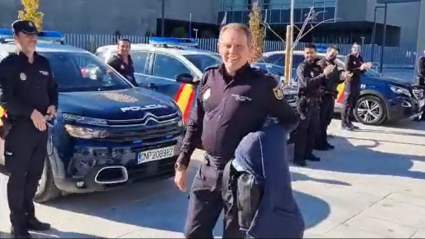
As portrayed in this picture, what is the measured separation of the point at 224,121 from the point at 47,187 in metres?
2.51

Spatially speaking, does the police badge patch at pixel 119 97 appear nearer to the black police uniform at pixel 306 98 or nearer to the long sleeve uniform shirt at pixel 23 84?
the long sleeve uniform shirt at pixel 23 84

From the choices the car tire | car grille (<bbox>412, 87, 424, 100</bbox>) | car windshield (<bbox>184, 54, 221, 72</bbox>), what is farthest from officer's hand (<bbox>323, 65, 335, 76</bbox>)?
the car tire

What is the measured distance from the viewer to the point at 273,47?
2617cm

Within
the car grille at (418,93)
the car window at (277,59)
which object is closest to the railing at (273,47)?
the car window at (277,59)

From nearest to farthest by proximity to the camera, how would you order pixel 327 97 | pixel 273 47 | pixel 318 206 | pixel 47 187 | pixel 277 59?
pixel 47 187 → pixel 318 206 → pixel 327 97 → pixel 277 59 → pixel 273 47

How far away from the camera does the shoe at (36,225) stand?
13.5 ft

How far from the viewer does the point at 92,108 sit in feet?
15.3

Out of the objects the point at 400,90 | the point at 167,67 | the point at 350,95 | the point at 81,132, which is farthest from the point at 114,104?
the point at 400,90

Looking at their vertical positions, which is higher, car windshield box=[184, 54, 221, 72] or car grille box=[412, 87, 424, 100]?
car windshield box=[184, 54, 221, 72]

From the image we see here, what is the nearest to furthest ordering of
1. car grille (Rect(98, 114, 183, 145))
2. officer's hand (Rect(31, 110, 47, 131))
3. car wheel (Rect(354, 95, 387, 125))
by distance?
officer's hand (Rect(31, 110, 47, 131)) < car grille (Rect(98, 114, 183, 145)) < car wheel (Rect(354, 95, 387, 125))

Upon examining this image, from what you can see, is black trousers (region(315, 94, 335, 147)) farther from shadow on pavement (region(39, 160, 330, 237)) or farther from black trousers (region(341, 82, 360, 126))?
shadow on pavement (region(39, 160, 330, 237))

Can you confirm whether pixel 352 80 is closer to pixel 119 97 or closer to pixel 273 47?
pixel 119 97

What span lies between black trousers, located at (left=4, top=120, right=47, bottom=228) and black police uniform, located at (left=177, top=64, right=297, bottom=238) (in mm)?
1536

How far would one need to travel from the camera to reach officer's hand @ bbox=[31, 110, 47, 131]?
3760 mm
